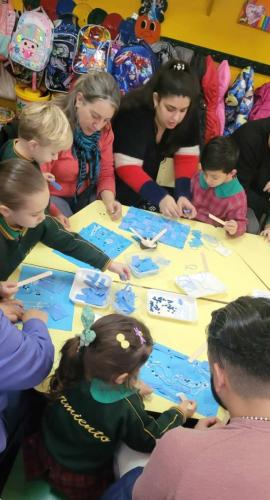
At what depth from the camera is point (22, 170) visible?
4.89ft

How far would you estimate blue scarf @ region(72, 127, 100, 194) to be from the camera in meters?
2.10

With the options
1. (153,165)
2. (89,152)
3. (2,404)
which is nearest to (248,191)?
(153,165)

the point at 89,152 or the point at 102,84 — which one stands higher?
the point at 102,84

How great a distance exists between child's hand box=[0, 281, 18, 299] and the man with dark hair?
0.75 metres

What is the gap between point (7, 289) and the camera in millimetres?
1425

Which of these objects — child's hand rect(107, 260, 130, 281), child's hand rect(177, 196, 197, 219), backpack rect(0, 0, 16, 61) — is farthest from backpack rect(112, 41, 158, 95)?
child's hand rect(107, 260, 130, 281)

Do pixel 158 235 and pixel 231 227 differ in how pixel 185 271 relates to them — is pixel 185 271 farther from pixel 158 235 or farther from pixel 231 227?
pixel 231 227

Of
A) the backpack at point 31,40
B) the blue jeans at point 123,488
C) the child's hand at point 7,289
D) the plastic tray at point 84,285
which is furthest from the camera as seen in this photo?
the backpack at point 31,40

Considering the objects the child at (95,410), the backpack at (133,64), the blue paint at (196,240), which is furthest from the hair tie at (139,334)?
the backpack at (133,64)

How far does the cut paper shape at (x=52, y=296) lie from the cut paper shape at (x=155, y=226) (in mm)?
513

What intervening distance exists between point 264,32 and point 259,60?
0.75 feet

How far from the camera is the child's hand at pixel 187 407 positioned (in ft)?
4.14

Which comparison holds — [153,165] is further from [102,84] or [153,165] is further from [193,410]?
[193,410]

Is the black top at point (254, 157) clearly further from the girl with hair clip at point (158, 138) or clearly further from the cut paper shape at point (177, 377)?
the cut paper shape at point (177, 377)
